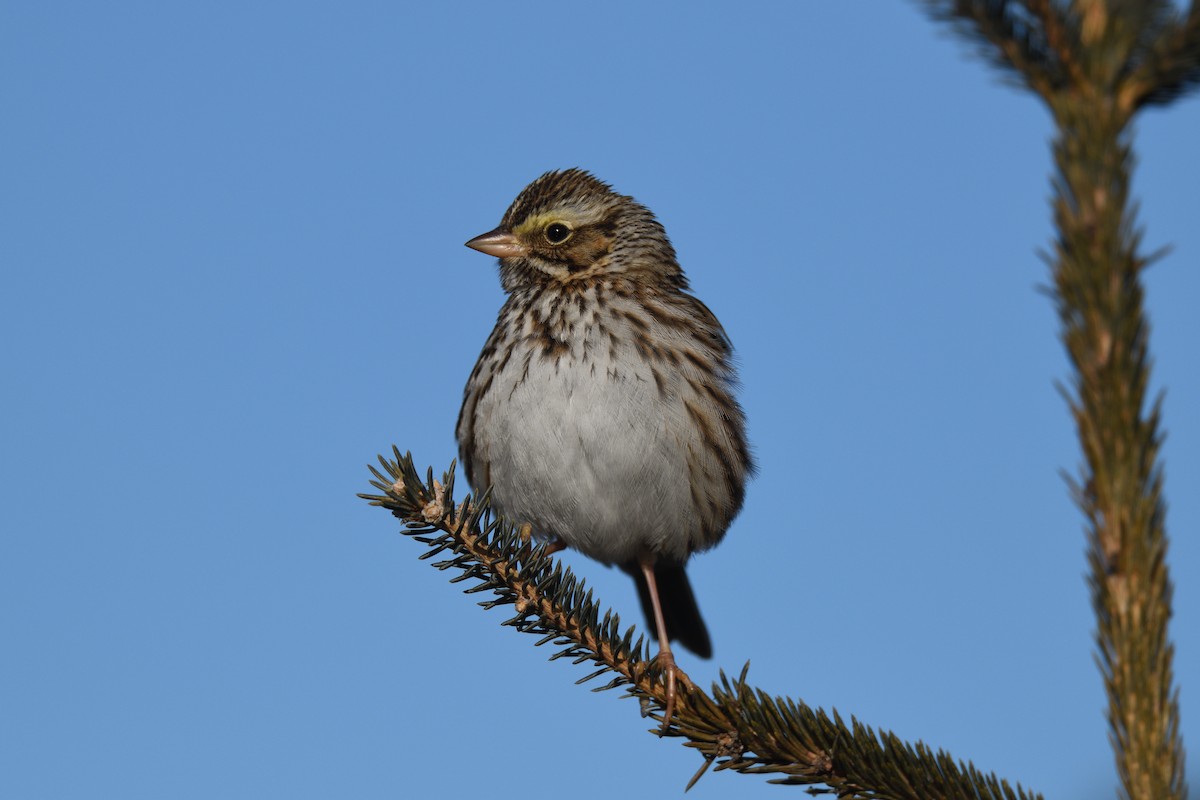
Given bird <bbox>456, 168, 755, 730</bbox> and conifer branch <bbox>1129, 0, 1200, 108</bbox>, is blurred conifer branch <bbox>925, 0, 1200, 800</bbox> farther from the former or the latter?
bird <bbox>456, 168, 755, 730</bbox>

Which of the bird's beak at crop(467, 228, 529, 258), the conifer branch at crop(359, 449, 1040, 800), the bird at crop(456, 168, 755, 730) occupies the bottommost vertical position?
the conifer branch at crop(359, 449, 1040, 800)

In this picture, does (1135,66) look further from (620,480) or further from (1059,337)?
(620,480)

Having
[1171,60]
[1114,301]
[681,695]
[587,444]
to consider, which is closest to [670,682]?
[681,695]

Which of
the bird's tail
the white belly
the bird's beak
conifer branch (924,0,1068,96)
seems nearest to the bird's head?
the bird's beak

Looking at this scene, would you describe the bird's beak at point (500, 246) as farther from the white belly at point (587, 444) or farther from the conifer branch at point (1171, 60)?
the conifer branch at point (1171, 60)

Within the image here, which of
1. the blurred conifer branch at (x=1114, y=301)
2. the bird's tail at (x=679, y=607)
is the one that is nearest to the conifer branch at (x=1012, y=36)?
the blurred conifer branch at (x=1114, y=301)

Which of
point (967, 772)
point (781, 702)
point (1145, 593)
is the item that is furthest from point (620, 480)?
point (1145, 593)
